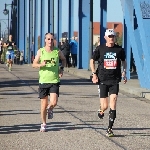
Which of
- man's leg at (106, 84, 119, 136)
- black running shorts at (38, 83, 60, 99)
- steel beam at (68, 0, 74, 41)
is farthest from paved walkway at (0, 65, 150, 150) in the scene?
steel beam at (68, 0, 74, 41)

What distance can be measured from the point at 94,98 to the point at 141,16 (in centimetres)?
321

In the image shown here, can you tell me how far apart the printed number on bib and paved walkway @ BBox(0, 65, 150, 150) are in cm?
105

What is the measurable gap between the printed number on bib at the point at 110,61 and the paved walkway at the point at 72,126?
1.05 meters

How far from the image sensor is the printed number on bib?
9.71 metres

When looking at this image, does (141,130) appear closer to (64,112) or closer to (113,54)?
(113,54)

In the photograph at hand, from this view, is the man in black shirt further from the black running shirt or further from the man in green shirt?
the man in green shirt

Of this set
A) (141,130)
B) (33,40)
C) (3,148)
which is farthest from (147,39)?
(33,40)

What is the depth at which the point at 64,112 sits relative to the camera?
12.8m

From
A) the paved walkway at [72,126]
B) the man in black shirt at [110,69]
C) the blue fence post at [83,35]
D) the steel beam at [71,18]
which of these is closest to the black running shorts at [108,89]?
the man in black shirt at [110,69]

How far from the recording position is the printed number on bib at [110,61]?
9.71 meters

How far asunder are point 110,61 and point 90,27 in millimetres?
20425

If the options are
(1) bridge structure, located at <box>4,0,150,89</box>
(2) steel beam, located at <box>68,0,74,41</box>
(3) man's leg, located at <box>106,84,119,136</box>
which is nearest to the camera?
(3) man's leg, located at <box>106,84,119,136</box>

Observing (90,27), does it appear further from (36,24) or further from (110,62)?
(36,24)

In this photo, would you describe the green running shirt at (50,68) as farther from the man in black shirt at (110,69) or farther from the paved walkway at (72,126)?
the paved walkway at (72,126)
